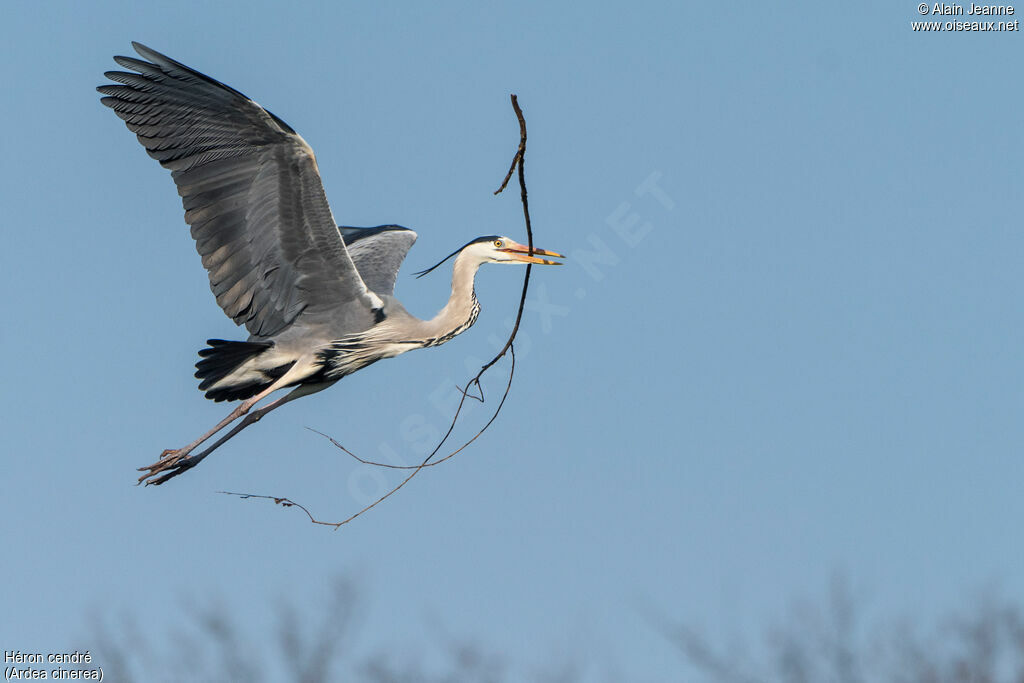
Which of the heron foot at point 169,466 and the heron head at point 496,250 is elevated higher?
the heron head at point 496,250

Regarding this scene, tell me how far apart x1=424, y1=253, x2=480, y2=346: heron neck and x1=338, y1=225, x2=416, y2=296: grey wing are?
551mm

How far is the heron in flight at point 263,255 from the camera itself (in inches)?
335

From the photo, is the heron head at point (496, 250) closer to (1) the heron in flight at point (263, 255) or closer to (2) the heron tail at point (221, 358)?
(1) the heron in flight at point (263, 255)

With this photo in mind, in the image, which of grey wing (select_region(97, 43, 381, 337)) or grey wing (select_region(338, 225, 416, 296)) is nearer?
grey wing (select_region(97, 43, 381, 337))

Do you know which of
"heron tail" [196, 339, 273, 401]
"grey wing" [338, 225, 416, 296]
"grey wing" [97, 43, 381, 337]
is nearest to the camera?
"grey wing" [97, 43, 381, 337]

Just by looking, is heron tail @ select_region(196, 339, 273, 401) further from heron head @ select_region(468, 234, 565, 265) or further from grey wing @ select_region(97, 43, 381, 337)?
heron head @ select_region(468, 234, 565, 265)

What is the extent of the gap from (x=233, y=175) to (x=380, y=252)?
2046mm

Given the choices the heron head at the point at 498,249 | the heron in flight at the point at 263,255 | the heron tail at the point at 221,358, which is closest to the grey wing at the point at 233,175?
Answer: the heron in flight at the point at 263,255

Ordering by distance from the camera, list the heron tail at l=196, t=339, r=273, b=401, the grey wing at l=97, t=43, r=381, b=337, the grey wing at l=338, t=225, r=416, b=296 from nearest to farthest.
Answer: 1. the grey wing at l=97, t=43, r=381, b=337
2. the heron tail at l=196, t=339, r=273, b=401
3. the grey wing at l=338, t=225, r=416, b=296

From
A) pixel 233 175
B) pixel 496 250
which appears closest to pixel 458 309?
pixel 496 250

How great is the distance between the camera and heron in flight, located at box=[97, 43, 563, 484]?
851 centimetres

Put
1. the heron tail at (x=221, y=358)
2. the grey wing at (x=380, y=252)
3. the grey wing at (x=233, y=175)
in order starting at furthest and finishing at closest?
the grey wing at (x=380, y=252) < the heron tail at (x=221, y=358) < the grey wing at (x=233, y=175)

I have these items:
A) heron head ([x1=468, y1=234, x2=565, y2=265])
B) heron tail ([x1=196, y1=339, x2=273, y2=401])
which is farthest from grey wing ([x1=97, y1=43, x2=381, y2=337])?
heron head ([x1=468, y1=234, x2=565, y2=265])

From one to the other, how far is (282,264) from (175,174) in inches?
32.0
